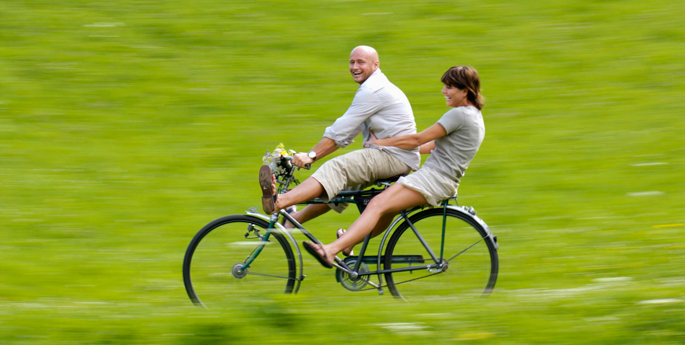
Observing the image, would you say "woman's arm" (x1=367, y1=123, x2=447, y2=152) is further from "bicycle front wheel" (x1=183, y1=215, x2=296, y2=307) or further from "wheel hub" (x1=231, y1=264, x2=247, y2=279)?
"wheel hub" (x1=231, y1=264, x2=247, y2=279)

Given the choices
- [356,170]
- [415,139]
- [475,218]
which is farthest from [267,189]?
[475,218]

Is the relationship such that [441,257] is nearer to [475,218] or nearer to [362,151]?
[475,218]

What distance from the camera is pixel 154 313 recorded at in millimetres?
5098

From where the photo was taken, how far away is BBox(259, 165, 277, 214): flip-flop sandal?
5629mm

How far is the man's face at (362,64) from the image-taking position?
5.97m

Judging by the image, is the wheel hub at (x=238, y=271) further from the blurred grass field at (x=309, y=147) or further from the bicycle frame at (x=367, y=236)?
the blurred grass field at (x=309, y=147)

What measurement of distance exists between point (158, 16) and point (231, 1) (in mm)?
1045

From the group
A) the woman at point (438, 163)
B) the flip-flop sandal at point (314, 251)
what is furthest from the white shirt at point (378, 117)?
the flip-flop sandal at point (314, 251)

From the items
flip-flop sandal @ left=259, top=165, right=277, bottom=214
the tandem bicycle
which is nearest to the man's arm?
the tandem bicycle

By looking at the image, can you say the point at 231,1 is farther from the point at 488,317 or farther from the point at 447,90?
the point at 488,317

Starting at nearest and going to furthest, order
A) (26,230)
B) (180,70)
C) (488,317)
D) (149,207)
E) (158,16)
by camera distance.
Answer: (488,317) < (26,230) < (149,207) < (180,70) < (158,16)

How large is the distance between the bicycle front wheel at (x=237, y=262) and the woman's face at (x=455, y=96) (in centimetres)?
142

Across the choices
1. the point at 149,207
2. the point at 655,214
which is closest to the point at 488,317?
the point at 655,214

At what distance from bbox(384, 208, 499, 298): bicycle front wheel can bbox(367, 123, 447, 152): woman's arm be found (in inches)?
21.0
